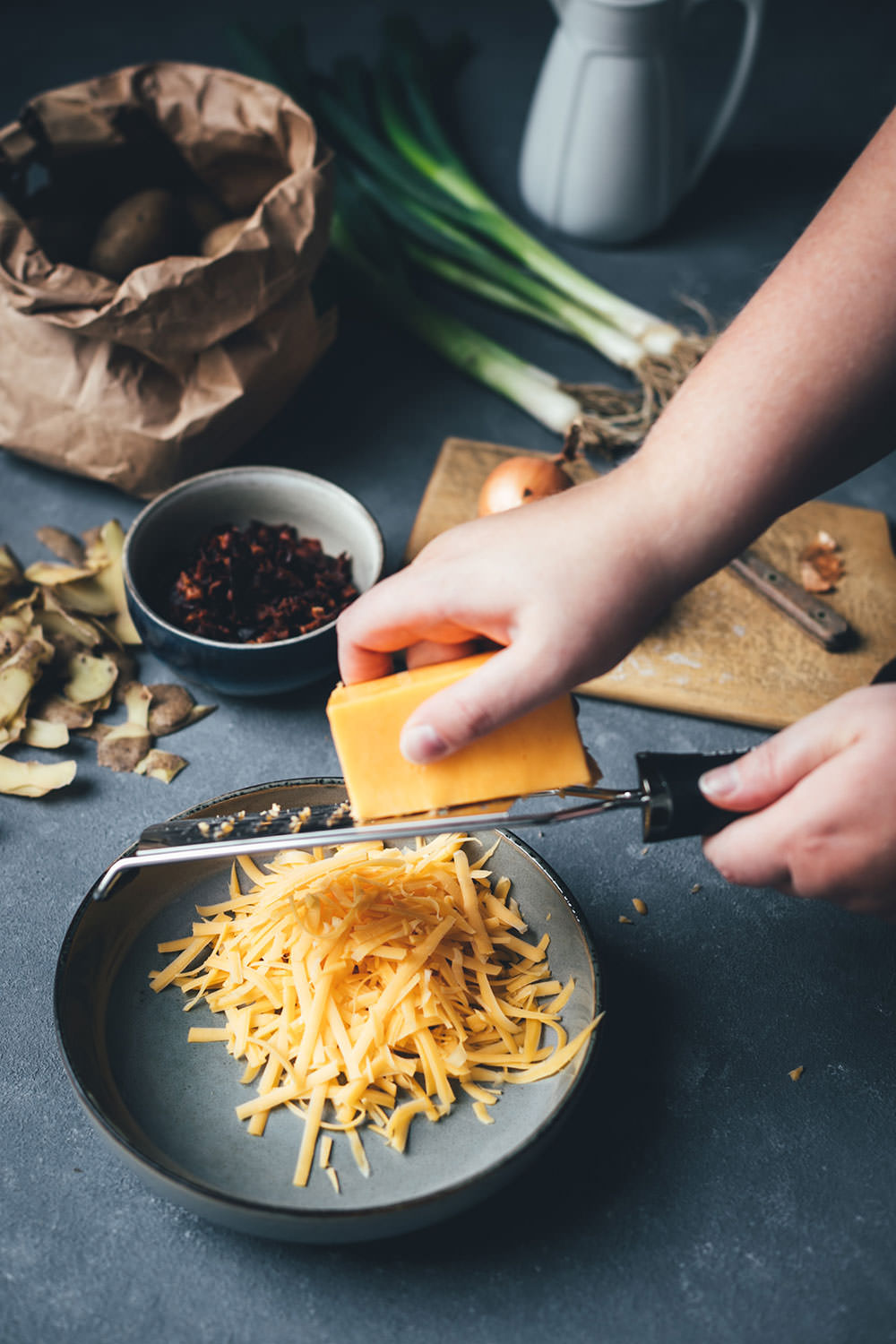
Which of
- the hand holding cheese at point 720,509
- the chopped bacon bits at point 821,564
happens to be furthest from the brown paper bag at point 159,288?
the chopped bacon bits at point 821,564

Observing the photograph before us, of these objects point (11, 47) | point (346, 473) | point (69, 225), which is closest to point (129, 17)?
point (11, 47)

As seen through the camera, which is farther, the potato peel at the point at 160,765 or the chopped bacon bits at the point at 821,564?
the chopped bacon bits at the point at 821,564

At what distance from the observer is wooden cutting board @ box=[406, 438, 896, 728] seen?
158cm

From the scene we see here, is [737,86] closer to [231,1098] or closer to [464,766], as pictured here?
[464,766]

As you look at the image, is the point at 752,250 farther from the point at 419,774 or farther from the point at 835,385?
the point at 419,774

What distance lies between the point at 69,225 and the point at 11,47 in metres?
1.31

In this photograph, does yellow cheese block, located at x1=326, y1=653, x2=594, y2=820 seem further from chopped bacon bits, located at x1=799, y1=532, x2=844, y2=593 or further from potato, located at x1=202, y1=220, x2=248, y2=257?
potato, located at x1=202, y1=220, x2=248, y2=257

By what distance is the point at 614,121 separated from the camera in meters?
2.08

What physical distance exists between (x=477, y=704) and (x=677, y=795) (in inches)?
8.6

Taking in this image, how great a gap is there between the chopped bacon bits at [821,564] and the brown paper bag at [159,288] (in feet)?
3.08

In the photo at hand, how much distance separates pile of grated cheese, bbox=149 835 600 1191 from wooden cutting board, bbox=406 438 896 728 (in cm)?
52

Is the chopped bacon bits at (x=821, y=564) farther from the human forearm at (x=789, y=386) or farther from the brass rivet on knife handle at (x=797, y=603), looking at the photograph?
the human forearm at (x=789, y=386)

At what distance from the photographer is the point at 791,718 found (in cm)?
154

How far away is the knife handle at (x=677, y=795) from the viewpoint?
1.00 metres
